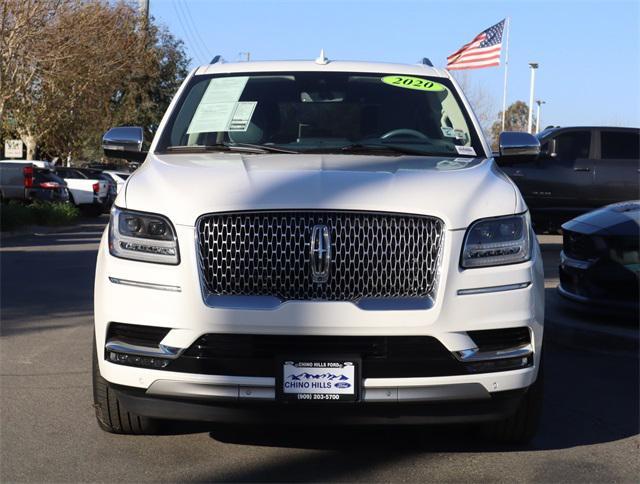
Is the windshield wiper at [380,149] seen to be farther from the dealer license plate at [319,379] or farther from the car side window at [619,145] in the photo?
the car side window at [619,145]

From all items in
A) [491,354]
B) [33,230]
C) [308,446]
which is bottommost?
[33,230]

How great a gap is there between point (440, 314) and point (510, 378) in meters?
0.48

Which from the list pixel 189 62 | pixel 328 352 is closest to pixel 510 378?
pixel 328 352

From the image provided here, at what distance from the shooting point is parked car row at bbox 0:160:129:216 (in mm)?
28016

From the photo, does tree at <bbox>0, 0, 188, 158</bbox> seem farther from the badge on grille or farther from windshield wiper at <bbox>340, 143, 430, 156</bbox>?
the badge on grille

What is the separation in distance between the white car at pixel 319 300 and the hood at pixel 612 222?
3301 millimetres

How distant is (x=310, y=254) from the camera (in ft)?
15.0

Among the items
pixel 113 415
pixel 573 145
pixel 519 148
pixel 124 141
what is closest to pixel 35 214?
pixel 573 145

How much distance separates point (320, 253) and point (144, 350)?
905 millimetres

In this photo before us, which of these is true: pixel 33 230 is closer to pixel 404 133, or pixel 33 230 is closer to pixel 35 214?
pixel 35 214

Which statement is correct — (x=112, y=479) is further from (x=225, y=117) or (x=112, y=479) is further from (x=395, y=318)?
(x=225, y=117)

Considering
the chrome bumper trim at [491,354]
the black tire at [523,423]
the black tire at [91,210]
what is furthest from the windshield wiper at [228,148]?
the black tire at [91,210]

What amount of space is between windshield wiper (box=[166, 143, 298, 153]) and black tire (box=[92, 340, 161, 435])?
4.77ft

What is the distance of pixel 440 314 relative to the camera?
14.7 feet
